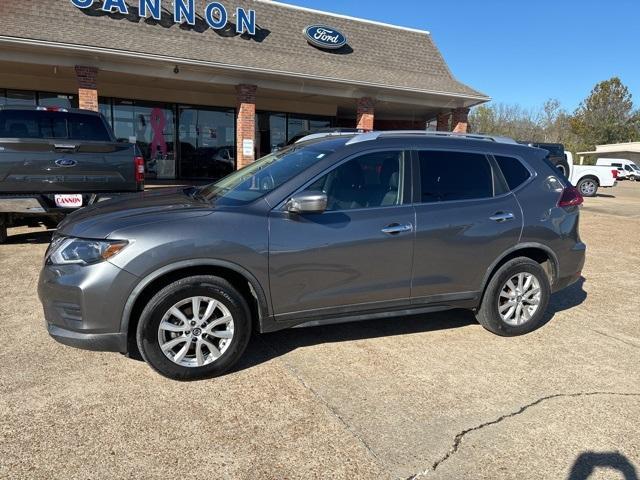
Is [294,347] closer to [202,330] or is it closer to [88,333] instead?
[202,330]

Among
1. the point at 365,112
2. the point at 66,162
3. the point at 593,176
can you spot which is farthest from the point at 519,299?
the point at 593,176

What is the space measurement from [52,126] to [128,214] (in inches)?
177

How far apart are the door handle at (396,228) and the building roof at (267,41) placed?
34.8 ft

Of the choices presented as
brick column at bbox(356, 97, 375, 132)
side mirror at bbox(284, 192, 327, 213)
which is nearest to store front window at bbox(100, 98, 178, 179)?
brick column at bbox(356, 97, 375, 132)

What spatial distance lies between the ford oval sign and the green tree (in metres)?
56.4

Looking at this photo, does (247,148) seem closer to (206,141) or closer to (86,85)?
(206,141)

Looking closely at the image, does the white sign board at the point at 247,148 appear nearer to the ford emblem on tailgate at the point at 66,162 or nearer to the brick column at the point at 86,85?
the brick column at the point at 86,85

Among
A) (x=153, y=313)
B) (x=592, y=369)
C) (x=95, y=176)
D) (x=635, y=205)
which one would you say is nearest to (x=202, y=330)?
(x=153, y=313)

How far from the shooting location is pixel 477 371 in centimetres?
383

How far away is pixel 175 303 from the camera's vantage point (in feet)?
11.1

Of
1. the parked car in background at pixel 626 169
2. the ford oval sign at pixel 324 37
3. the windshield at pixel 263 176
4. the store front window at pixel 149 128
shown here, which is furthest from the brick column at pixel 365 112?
the parked car in background at pixel 626 169

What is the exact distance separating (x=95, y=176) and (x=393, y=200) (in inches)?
189

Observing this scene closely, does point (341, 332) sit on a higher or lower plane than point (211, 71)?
lower

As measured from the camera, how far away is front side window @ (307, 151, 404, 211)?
151 inches
